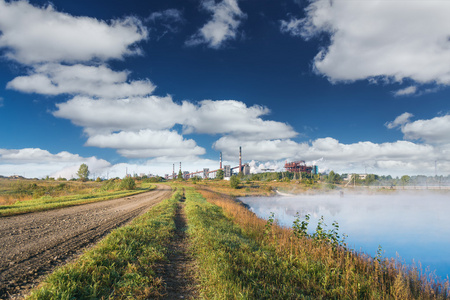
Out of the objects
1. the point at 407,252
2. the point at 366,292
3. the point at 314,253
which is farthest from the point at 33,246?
the point at 407,252

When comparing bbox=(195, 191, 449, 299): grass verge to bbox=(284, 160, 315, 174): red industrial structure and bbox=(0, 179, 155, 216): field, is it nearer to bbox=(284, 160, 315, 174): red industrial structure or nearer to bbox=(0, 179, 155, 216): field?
bbox=(0, 179, 155, 216): field

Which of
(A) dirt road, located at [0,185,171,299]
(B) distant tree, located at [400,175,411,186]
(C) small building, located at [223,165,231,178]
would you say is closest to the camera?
(A) dirt road, located at [0,185,171,299]

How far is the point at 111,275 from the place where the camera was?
231 inches

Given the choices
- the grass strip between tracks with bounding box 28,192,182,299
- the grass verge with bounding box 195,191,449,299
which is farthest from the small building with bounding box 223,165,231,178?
the grass strip between tracks with bounding box 28,192,182,299

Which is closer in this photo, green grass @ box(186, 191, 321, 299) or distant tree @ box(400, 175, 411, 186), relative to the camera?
green grass @ box(186, 191, 321, 299)

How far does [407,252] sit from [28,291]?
24.0m

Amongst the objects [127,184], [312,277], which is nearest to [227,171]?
[127,184]

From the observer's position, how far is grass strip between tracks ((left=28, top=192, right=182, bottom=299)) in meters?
4.85

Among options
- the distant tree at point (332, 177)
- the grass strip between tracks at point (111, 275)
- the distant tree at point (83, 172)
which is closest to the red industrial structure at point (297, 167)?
the distant tree at point (332, 177)

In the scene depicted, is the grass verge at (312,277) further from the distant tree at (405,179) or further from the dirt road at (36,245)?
the distant tree at (405,179)

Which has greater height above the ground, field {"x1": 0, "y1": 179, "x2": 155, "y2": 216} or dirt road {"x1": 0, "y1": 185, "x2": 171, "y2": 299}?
dirt road {"x1": 0, "y1": 185, "x2": 171, "y2": 299}

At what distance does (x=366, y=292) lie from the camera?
6254mm

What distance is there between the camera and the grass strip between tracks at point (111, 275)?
4.85 meters

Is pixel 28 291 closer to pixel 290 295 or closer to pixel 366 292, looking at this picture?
pixel 290 295
